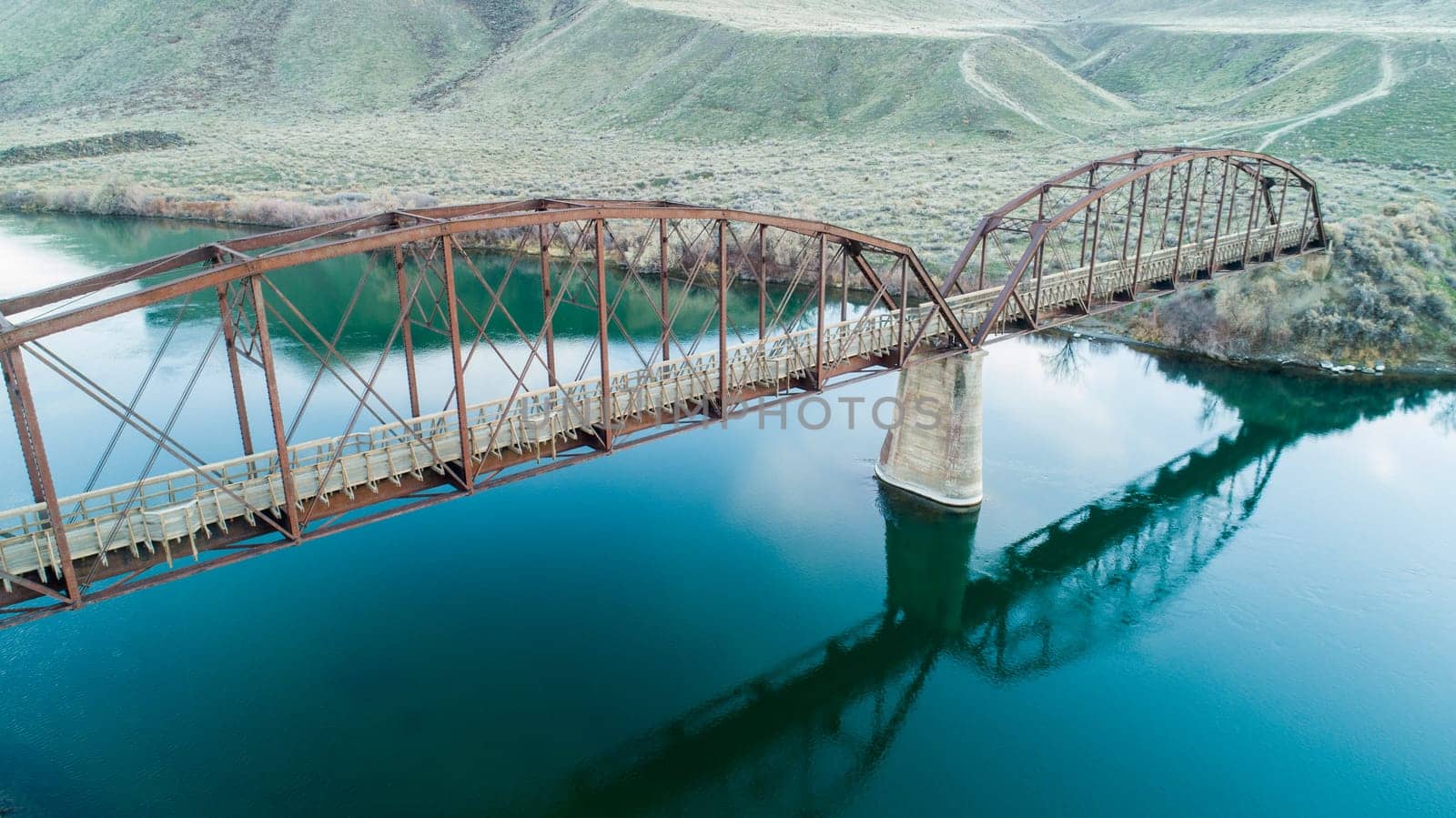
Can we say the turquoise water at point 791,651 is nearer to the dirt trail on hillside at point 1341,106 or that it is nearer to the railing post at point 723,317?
the railing post at point 723,317

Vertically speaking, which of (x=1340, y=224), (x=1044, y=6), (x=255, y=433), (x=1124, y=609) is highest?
(x=1044, y=6)

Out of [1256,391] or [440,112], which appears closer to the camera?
[1256,391]

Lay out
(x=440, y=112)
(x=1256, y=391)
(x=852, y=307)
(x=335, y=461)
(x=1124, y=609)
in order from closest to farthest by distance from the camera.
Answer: (x=335, y=461)
(x=1124, y=609)
(x=1256, y=391)
(x=852, y=307)
(x=440, y=112)

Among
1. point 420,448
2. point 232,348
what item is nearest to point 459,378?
point 420,448

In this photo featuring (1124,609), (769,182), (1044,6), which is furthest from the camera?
(1044,6)

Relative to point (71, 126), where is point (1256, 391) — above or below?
below

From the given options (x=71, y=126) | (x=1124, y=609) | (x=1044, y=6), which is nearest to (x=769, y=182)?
(x=1124, y=609)

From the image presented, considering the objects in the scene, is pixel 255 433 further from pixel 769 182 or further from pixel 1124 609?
pixel 769 182
